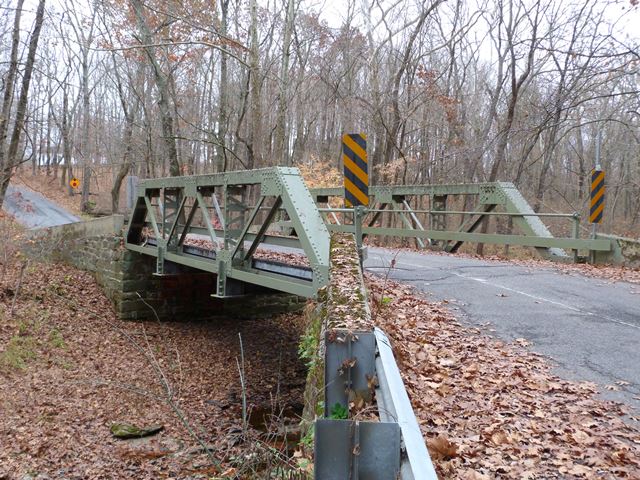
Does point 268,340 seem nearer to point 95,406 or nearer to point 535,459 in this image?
point 95,406

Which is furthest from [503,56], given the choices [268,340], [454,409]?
[454,409]

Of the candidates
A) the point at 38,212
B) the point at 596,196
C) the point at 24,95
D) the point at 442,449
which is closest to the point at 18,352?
the point at 24,95

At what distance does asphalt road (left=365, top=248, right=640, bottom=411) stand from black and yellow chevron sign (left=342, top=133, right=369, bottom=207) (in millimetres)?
2078

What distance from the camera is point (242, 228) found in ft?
29.7

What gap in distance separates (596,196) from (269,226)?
24.5ft

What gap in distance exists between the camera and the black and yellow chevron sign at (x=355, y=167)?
281 inches

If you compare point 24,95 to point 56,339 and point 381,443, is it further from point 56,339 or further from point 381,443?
point 381,443

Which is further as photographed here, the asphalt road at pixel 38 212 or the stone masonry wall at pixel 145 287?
the asphalt road at pixel 38 212

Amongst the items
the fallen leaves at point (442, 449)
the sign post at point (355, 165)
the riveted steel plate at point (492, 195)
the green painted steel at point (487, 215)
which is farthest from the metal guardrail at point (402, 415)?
the riveted steel plate at point (492, 195)

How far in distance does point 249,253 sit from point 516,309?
4303mm

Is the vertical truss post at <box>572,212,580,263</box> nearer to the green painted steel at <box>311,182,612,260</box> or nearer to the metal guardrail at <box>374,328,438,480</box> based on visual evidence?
the green painted steel at <box>311,182,612,260</box>

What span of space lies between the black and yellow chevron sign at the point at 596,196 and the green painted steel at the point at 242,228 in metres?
7.10

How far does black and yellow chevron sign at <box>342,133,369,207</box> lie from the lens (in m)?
7.12

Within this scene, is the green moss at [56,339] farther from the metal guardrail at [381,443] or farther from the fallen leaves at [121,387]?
the metal guardrail at [381,443]
